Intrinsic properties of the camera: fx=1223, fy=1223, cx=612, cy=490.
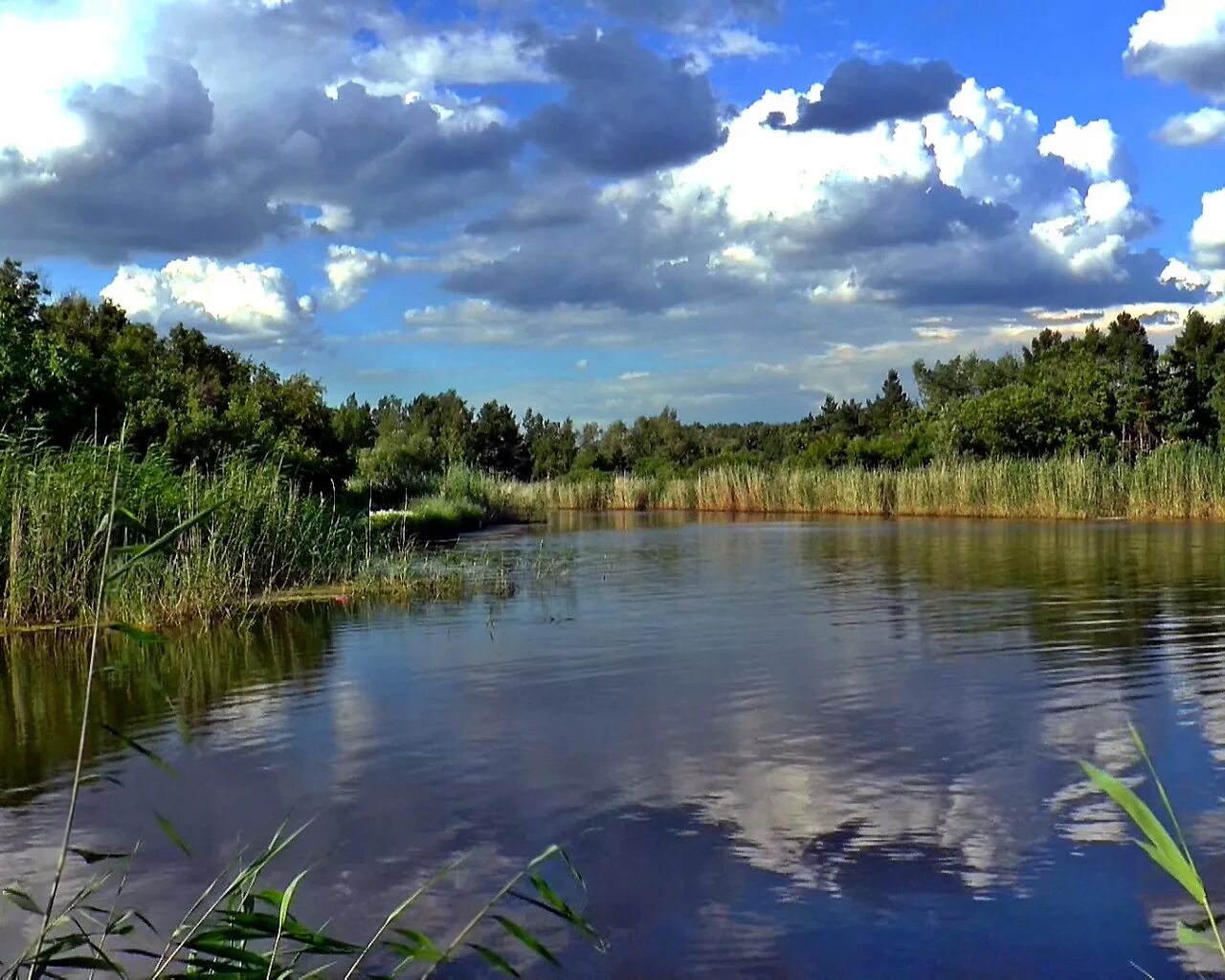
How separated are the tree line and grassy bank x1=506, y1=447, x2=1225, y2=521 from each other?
371cm

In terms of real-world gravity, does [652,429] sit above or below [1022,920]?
above

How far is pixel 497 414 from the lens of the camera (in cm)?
5856

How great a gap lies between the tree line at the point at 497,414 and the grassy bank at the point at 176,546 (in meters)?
0.93

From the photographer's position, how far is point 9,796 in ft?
20.9

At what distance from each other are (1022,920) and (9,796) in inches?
198

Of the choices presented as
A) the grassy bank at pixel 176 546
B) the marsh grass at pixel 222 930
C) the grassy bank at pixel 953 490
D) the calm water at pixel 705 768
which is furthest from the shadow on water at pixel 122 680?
the grassy bank at pixel 953 490

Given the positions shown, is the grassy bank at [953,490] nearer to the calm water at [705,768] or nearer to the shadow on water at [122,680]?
the calm water at [705,768]

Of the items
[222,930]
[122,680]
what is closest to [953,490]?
[122,680]

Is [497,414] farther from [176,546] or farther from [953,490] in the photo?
[176,546]

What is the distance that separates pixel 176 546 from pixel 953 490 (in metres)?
24.9

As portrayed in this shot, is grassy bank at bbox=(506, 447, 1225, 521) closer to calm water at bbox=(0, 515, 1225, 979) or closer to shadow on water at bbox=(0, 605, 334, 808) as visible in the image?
calm water at bbox=(0, 515, 1225, 979)

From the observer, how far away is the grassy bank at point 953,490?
1145 inches

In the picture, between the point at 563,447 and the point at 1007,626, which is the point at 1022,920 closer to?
the point at 1007,626

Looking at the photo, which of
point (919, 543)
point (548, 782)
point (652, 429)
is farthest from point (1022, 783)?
point (652, 429)
